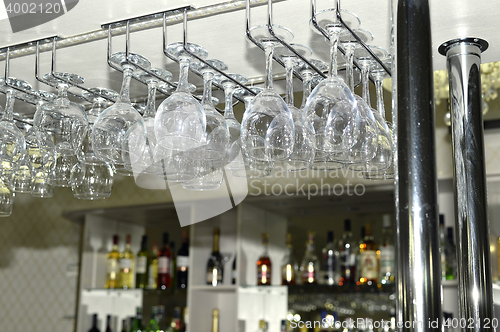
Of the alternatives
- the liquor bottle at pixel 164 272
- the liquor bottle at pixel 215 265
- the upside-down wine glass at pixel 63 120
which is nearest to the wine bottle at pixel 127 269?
the liquor bottle at pixel 164 272

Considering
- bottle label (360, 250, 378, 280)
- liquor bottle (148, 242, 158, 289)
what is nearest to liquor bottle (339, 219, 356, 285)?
bottle label (360, 250, 378, 280)

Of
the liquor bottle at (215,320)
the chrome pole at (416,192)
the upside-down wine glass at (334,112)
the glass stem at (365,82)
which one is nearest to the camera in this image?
the chrome pole at (416,192)

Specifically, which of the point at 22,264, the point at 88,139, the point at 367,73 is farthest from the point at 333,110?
the point at 22,264

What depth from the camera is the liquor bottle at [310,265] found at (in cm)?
252

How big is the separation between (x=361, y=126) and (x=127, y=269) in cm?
261

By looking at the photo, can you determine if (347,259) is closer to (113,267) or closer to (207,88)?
(113,267)

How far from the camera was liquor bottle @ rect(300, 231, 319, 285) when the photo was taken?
8.28 ft

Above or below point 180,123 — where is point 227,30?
above

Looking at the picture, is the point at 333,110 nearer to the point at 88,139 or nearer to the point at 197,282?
the point at 88,139

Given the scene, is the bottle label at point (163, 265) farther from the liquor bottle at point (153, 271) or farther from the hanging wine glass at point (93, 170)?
the hanging wine glass at point (93, 170)

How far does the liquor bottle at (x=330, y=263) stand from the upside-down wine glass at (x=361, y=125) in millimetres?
1795

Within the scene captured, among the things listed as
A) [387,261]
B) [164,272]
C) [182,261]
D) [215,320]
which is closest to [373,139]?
[387,261]

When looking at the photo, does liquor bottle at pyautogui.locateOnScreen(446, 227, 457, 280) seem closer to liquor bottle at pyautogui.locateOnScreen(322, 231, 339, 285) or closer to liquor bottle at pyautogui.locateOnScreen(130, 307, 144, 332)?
liquor bottle at pyautogui.locateOnScreen(322, 231, 339, 285)

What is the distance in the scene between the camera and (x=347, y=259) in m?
2.49
